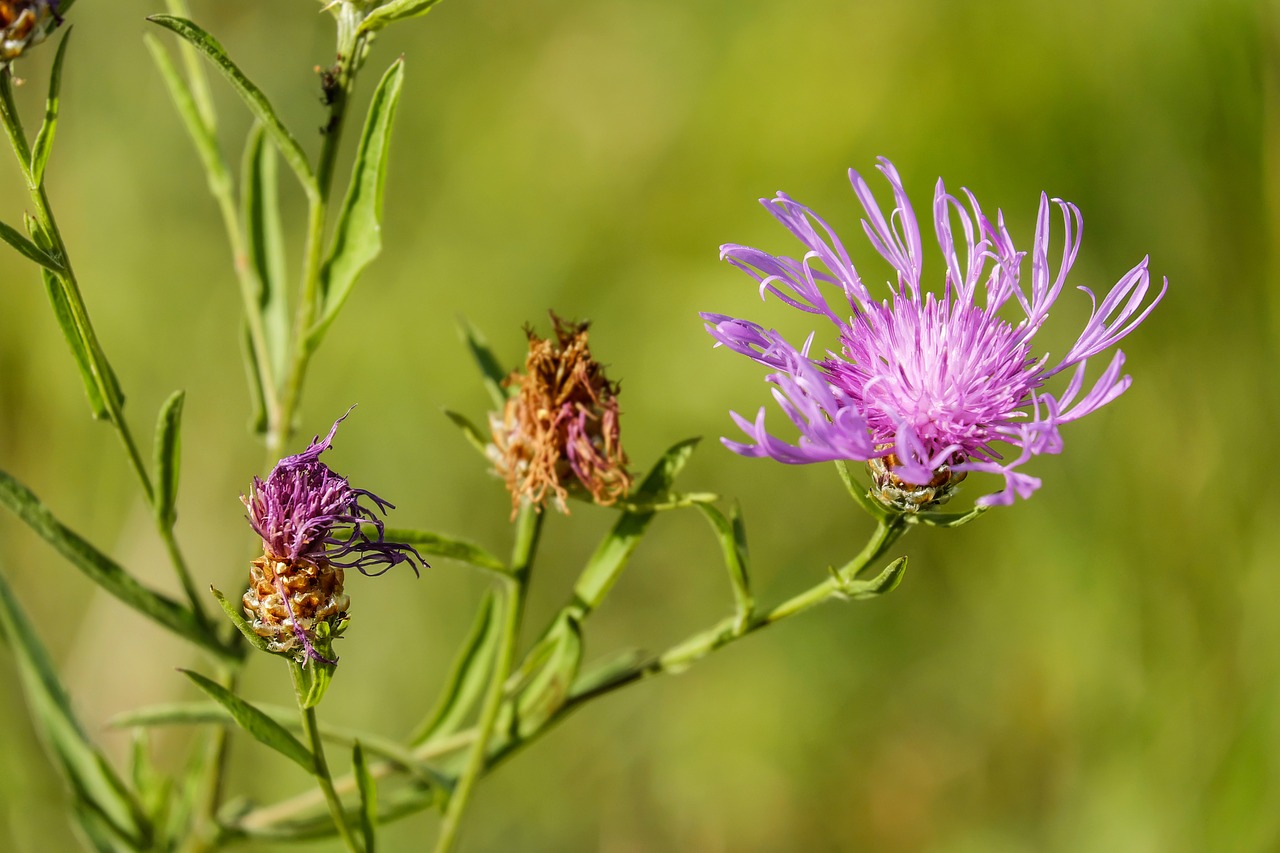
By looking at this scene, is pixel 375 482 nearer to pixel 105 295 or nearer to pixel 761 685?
pixel 105 295

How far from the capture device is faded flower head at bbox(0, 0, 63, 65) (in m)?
1.46

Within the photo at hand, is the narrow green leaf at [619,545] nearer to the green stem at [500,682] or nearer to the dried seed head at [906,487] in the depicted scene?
the green stem at [500,682]

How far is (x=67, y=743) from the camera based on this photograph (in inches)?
79.4

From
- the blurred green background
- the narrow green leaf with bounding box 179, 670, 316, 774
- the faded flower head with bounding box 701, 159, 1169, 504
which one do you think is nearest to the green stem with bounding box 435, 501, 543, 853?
the narrow green leaf with bounding box 179, 670, 316, 774

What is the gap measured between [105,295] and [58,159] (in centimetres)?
53

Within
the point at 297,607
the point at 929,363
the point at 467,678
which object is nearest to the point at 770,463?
the point at 467,678

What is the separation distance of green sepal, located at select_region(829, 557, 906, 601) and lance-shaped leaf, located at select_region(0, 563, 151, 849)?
133 cm

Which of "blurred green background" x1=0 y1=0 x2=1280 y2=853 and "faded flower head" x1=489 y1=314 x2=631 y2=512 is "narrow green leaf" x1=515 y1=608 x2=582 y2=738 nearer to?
"faded flower head" x1=489 y1=314 x2=631 y2=512

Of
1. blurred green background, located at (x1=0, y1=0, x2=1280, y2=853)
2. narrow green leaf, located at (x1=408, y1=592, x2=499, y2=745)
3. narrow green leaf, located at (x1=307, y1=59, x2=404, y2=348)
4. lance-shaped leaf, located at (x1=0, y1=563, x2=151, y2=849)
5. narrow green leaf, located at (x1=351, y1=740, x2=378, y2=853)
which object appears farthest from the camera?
blurred green background, located at (x1=0, y1=0, x2=1280, y2=853)

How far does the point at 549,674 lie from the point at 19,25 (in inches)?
49.2

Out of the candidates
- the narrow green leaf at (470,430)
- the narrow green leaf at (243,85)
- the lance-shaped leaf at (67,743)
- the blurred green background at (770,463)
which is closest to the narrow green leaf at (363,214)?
the narrow green leaf at (243,85)

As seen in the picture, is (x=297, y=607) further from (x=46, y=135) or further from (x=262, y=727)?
(x=46, y=135)

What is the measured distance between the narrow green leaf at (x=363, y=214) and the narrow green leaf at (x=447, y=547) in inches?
14.2

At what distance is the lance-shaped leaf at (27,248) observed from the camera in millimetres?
1447
